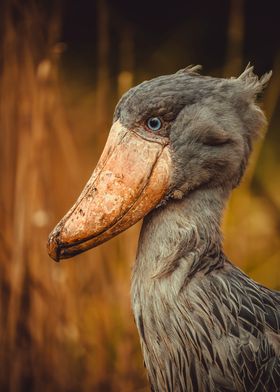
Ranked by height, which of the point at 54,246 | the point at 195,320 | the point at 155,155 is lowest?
the point at 195,320

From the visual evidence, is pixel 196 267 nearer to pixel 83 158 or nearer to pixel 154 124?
pixel 154 124

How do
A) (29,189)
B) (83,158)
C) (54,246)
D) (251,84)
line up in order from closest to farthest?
(54,246)
(251,84)
(29,189)
(83,158)

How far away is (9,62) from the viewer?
2725 mm

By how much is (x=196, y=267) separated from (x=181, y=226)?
0.31 feet

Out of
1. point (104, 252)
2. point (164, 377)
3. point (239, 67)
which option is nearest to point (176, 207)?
point (164, 377)

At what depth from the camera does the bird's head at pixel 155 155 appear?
1.50 meters

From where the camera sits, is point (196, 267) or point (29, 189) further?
point (29, 189)

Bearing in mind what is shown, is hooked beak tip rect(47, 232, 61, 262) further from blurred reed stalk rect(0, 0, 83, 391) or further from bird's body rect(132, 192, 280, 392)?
blurred reed stalk rect(0, 0, 83, 391)

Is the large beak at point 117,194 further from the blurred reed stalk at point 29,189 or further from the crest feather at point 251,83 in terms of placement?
the blurred reed stalk at point 29,189

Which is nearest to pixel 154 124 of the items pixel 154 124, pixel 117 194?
pixel 154 124

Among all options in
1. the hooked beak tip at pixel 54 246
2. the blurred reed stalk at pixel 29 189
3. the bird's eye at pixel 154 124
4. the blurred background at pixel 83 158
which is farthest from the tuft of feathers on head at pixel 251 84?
the blurred reed stalk at pixel 29 189

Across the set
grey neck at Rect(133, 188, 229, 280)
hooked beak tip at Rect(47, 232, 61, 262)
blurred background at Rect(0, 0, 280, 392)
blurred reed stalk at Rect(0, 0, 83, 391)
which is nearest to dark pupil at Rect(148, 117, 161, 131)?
grey neck at Rect(133, 188, 229, 280)

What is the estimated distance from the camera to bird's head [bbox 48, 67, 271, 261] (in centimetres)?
150

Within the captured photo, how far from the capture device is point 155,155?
1523 mm
